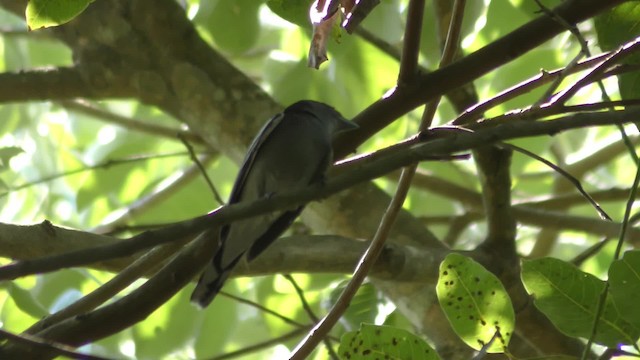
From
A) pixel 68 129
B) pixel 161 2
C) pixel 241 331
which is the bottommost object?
pixel 241 331

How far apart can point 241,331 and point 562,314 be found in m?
2.29

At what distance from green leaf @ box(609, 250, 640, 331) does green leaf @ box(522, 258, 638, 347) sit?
70 mm

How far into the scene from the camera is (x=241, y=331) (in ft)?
12.4

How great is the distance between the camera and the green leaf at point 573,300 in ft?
5.43

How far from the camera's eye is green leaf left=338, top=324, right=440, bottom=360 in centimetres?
166

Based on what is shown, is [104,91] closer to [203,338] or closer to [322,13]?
[203,338]

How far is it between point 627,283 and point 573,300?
128mm

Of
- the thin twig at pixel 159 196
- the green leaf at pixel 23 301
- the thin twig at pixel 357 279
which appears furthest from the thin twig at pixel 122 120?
the thin twig at pixel 357 279

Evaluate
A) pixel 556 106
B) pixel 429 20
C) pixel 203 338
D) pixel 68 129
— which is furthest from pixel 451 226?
pixel 68 129

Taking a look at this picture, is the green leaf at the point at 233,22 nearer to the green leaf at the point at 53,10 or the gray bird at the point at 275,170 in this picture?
the gray bird at the point at 275,170

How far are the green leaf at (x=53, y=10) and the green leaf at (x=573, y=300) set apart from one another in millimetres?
985

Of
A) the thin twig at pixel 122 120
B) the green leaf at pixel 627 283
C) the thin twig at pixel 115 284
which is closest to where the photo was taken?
the green leaf at pixel 627 283

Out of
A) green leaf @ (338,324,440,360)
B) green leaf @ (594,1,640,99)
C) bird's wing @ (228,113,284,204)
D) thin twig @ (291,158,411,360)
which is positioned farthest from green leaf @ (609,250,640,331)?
bird's wing @ (228,113,284,204)

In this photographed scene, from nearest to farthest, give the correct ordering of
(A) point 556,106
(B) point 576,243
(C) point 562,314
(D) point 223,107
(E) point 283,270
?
(C) point 562,314 → (A) point 556,106 → (E) point 283,270 → (D) point 223,107 → (B) point 576,243
